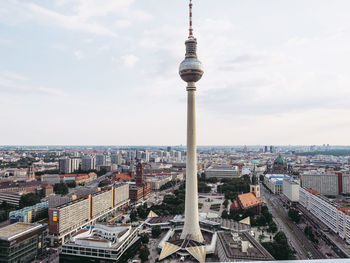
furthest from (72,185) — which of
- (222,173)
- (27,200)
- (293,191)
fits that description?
(293,191)

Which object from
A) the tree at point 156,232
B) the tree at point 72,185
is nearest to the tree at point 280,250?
the tree at point 156,232

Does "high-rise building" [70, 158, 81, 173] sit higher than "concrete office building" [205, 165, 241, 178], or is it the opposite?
"high-rise building" [70, 158, 81, 173]

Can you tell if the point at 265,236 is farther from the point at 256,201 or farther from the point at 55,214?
the point at 55,214

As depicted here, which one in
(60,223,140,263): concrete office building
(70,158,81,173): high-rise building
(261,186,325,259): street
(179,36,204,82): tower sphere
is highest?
(179,36,204,82): tower sphere

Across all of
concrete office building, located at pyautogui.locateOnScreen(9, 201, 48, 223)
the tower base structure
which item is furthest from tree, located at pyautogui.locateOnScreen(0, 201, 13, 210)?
the tower base structure

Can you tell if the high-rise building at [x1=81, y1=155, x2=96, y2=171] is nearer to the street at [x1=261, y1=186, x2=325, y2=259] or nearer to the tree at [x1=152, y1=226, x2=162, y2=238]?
the street at [x1=261, y1=186, x2=325, y2=259]

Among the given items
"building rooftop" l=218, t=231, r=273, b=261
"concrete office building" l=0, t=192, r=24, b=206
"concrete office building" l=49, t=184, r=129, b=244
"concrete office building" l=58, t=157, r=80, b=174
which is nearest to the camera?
"building rooftop" l=218, t=231, r=273, b=261

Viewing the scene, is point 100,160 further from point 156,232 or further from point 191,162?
point 191,162

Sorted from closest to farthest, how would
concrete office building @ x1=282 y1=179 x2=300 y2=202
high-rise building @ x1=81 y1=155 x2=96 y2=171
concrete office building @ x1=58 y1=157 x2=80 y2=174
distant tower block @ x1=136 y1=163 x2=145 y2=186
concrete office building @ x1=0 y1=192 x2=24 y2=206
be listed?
concrete office building @ x1=0 y1=192 x2=24 y2=206
concrete office building @ x1=282 y1=179 x2=300 y2=202
distant tower block @ x1=136 y1=163 x2=145 y2=186
concrete office building @ x1=58 y1=157 x2=80 y2=174
high-rise building @ x1=81 y1=155 x2=96 y2=171

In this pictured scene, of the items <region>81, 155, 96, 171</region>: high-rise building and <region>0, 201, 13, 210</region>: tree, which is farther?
<region>81, 155, 96, 171</region>: high-rise building
